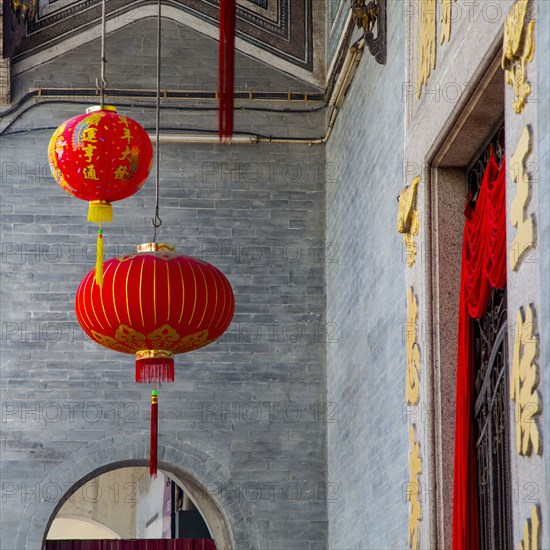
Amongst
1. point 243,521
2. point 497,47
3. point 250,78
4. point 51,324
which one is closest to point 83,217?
point 51,324

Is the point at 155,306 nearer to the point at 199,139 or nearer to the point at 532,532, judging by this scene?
the point at 199,139

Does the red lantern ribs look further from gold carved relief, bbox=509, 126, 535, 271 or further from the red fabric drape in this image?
gold carved relief, bbox=509, 126, 535, 271

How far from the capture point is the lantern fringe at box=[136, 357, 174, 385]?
668 cm

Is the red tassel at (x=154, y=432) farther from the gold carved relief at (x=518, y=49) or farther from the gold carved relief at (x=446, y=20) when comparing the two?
the gold carved relief at (x=518, y=49)

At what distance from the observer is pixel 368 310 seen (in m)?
7.23

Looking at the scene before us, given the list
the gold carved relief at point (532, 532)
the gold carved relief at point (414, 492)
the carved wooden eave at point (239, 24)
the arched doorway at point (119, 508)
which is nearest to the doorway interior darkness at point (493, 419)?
the gold carved relief at point (414, 492)

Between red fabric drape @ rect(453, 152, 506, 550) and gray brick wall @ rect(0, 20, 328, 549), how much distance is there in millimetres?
3441

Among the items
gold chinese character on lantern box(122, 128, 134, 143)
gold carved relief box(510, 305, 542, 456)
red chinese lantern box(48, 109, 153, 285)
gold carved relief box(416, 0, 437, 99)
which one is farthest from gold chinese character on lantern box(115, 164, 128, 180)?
gold carved relief box(510, 305, 542, 456)

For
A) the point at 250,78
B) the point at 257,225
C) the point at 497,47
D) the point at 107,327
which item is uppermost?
the point at 250,78

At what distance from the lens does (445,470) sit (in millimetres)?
5332

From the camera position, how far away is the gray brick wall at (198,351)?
27.8ft

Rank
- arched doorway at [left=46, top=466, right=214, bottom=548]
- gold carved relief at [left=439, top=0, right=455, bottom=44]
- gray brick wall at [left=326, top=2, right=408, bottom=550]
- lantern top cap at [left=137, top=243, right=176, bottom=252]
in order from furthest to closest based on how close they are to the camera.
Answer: arched doorway at [left=46, top=466, right=214, bottom=548] < lantern top cap at [left=137, top=243, right=176, bottom=252] < gray brick wall at [left=326, top=2, right=408, bottom=550] < gold carved relief at [left=439, top=0, right=455, bottom=44]

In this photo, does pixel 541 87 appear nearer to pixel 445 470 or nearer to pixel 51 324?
pixel 445 470

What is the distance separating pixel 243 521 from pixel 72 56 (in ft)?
11.3
